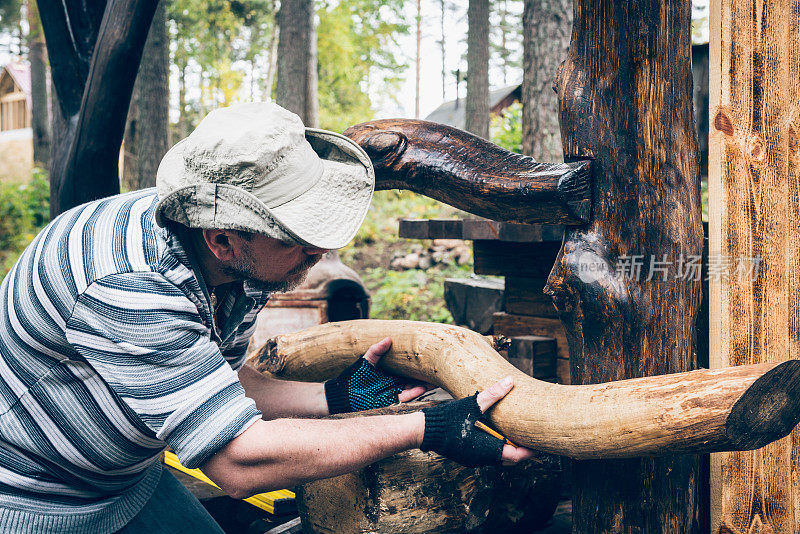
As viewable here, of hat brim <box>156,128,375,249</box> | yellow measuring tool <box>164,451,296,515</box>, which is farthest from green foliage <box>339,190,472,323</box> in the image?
hat brim <box>156,128,375,249</box>

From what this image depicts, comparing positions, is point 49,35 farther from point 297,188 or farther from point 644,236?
point 644,236

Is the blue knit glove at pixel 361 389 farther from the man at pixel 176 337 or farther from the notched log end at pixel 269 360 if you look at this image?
the man at pixel 176 337

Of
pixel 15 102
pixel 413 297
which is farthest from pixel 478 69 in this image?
pixel 15 102

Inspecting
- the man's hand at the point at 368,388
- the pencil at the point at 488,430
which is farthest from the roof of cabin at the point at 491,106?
the pencil at the point at 488,430

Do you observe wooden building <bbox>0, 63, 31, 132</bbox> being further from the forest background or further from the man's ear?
the man's ear

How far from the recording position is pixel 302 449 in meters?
1.83

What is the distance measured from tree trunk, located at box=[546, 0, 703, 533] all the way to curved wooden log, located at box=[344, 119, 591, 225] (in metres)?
0.11

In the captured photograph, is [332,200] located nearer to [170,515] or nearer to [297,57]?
[170,515]

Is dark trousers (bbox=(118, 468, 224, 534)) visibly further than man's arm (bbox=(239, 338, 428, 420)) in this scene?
No

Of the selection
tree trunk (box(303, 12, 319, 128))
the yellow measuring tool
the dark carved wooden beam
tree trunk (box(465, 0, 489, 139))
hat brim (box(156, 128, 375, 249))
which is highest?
tree trunk (box(465, 0, 489, 139))

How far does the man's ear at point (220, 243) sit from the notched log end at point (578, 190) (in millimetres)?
1138

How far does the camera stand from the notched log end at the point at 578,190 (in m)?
2.28

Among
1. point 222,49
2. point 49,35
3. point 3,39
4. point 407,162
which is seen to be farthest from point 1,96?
point 407,162

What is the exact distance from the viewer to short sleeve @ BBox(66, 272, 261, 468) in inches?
66.1
